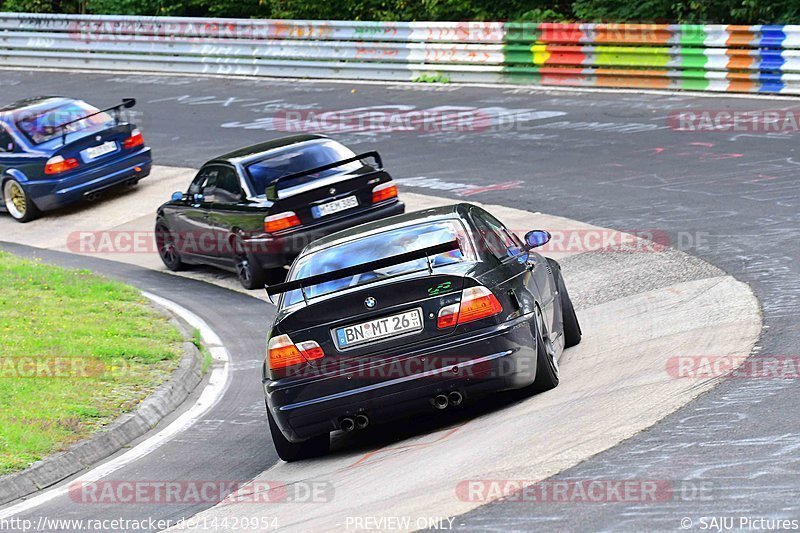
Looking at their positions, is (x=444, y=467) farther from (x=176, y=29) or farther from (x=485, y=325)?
(x=176, y=29)

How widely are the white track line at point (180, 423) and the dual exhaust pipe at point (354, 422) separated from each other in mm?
1736

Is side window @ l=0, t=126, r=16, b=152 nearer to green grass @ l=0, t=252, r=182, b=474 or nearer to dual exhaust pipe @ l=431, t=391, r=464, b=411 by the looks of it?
green grass @ l=0, t=252, r=182, b=474

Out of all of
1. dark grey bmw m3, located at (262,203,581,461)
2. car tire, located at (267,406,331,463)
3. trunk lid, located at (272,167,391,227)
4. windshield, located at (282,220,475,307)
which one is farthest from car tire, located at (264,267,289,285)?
dark grey bmw m3, located at (262,203,581,461)

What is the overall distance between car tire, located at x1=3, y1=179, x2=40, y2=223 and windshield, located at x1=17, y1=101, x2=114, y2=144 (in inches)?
32.8

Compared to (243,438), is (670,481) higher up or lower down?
higher up

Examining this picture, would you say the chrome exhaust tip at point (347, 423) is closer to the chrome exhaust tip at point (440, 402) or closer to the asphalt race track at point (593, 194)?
the chrome exhaust tip at point (440, 402)

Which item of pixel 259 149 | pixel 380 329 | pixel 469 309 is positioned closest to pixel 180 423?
pixel 380 329

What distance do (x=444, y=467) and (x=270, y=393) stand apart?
1.41 meters

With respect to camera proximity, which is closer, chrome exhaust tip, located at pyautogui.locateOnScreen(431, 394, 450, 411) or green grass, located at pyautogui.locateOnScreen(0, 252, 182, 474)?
chrome exhaust tip, located at pyautogui.locateOnScreen(431, 394, 450, 411)

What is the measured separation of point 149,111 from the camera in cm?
2778

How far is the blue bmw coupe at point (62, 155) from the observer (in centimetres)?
A: 2009

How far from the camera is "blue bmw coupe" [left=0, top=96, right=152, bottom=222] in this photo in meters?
20.1

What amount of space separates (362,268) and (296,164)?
6662 millimetres

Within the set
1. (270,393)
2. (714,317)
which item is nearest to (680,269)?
(714,317)
